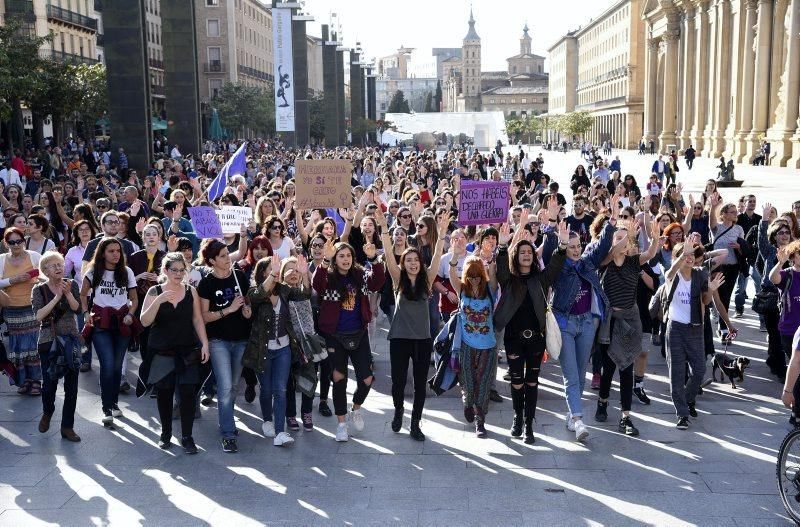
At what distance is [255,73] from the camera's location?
10206 centimetres

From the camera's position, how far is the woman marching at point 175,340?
7.38m

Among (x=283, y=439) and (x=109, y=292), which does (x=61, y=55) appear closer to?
(x=109, y=292)

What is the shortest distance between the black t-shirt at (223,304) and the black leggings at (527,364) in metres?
2.20

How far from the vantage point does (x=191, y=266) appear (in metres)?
8.53

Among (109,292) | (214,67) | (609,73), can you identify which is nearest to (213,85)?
(214,67)

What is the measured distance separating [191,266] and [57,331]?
1317mm

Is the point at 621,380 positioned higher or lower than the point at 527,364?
lower

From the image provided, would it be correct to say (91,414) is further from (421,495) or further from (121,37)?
(121,37)

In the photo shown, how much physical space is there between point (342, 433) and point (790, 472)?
11.6ft

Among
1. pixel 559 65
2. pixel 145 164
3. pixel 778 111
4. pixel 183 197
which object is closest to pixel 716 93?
pixel 778 111

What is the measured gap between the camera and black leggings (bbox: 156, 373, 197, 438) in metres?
7.59

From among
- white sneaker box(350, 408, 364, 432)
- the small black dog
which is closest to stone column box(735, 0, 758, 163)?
the small black dog

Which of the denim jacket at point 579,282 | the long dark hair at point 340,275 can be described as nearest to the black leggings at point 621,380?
the denim jacket at point 579,282

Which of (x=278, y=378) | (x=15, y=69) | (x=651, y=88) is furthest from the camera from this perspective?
(x=651, y=88)
